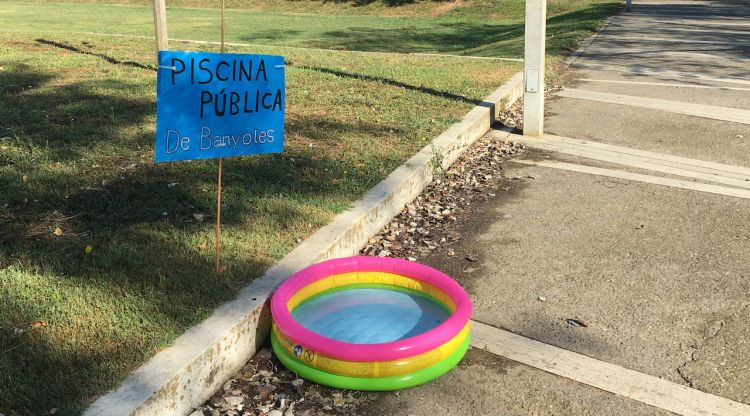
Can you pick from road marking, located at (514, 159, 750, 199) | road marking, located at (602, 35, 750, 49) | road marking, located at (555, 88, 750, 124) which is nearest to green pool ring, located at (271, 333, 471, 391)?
road marking, located at (514, 159, 750, 199)

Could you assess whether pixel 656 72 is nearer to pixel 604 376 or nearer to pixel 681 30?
pixel 681 30

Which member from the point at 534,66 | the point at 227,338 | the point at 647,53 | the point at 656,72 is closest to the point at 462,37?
the point at 647,53

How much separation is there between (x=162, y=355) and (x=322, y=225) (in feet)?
5.63

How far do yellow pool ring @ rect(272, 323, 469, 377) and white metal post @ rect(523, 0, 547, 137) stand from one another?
4.88 meters

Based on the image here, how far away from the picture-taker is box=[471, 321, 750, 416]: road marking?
312 centimetres

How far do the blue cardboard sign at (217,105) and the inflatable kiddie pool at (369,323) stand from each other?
2.73 feet

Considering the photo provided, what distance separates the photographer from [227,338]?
128 inches

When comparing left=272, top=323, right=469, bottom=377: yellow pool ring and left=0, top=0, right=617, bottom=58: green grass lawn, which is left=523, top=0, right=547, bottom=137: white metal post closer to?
left=272, top=323, right=469, bottom=377: yellow pool ring

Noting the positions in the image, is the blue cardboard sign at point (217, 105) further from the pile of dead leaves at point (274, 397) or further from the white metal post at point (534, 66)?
the white metal post at point (534, 66)

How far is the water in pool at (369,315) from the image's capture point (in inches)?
147

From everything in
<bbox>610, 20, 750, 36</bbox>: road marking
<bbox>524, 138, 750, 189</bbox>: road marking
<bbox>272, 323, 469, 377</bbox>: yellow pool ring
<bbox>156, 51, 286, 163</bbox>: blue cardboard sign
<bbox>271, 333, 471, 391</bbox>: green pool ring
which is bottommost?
<bbox>271, 333, 471, 391</bbox>: green pool ring

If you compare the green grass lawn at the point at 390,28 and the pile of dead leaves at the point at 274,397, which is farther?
the green grass lawn at the point at 390,28

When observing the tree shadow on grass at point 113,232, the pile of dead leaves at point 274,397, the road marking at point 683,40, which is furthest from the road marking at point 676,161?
the road marking at point 683,40

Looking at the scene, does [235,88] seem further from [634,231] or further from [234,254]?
[634,231]
